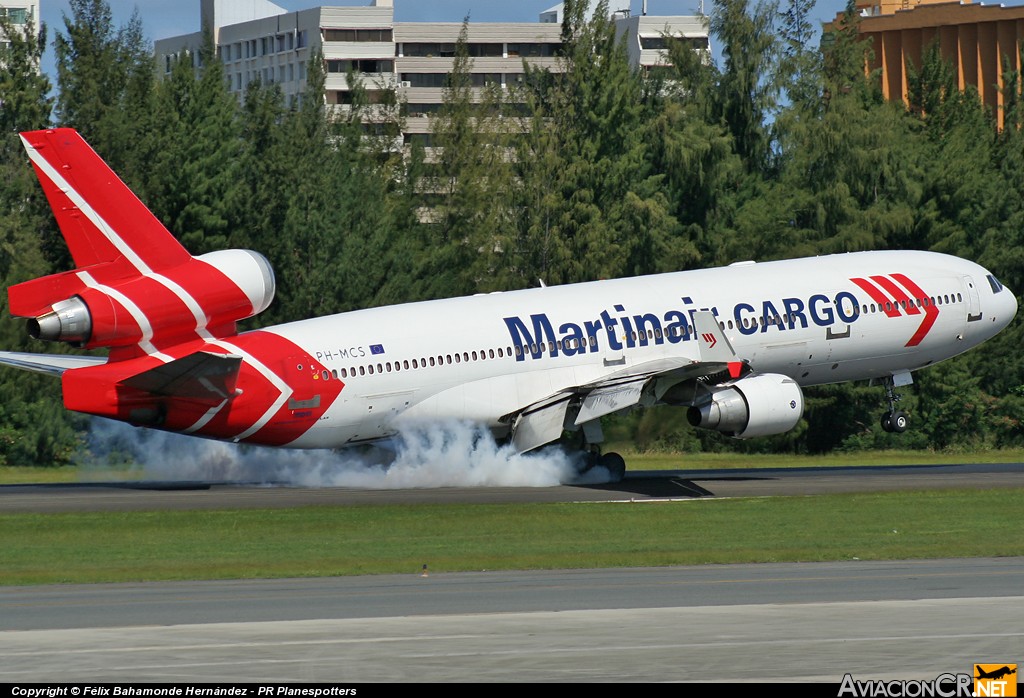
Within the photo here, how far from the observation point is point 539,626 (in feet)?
63.0

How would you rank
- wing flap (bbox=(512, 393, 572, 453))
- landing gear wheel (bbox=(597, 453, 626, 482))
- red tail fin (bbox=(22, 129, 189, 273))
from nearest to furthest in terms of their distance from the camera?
red tail fin (bbox=(22, 129, 189, 273)), wing flap (bbox=(512, 393, 572, 453)), landing gear wheel (bbox=(597, 453, 626, 482))

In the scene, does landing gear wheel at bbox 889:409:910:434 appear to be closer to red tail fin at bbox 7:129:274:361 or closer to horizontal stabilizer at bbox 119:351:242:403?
horizontal stabilizer at bbox 119:351:242:403

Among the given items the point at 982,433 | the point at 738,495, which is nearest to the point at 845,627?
the point at 738,495

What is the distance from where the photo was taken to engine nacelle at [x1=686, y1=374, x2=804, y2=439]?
3966 cm

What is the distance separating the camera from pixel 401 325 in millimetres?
40844

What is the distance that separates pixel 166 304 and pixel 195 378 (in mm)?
2072

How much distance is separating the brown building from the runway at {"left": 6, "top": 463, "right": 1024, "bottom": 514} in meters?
101

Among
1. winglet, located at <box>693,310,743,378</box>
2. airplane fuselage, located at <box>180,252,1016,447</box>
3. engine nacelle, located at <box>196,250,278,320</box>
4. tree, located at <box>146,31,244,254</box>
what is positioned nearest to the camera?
engine nacelle, located at <box>196,250,278,320</box>

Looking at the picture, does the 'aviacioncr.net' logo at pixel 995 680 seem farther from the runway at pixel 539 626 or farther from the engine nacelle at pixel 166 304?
the engine nacelle at pixel 166 304

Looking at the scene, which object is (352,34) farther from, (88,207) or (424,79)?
(88,207)

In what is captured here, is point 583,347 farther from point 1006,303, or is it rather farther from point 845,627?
point 845,627

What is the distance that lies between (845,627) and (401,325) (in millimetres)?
23384

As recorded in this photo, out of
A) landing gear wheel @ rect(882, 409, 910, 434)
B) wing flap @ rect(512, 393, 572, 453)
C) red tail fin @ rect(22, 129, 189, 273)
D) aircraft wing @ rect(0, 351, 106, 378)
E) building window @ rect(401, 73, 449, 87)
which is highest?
building window @ rect(401, 73, 449, 87)

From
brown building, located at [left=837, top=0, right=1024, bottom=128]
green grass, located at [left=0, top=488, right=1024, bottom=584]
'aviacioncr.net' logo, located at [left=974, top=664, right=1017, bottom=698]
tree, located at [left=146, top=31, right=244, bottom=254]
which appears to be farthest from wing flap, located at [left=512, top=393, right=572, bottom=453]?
brown building, located at [left=837, top=0, right=1024, bottom=128]
